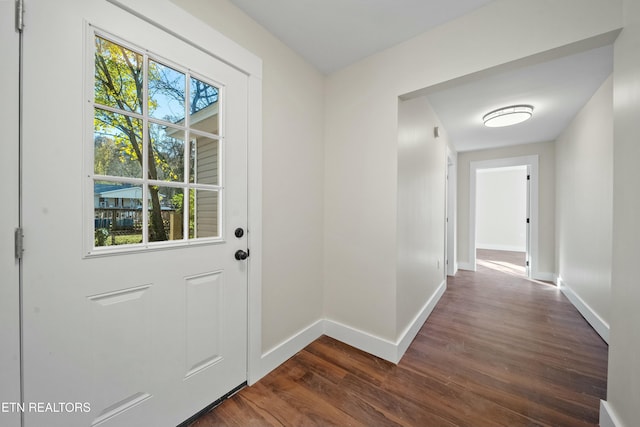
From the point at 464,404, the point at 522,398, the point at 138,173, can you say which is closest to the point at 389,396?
the point at 464,404

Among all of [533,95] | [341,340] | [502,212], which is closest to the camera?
[341,340]

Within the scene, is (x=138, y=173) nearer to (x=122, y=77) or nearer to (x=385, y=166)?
(x=122, y=77)

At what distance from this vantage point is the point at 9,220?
791mm

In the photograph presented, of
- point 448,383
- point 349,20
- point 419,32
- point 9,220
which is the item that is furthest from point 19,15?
point 448,383

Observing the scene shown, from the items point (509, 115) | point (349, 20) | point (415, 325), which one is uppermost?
point (349, 20)

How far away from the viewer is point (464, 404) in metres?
1.39

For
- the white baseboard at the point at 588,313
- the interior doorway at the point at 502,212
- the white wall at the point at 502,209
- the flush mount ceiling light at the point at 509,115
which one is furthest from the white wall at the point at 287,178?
the white wall at the point at 502,209

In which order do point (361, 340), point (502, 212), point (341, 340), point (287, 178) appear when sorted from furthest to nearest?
point (502, 212) < point (341, 340) < point (361, 340) < point (287, 178)

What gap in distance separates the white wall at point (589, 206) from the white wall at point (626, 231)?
58.3 inches

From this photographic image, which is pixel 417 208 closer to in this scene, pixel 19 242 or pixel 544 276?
pixel 19 242

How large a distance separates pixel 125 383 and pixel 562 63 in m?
3.55

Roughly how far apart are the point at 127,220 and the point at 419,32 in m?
2.10

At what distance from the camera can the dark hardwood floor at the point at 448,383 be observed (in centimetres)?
130

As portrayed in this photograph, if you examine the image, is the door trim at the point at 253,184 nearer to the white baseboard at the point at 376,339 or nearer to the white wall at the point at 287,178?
the white wall at the point at 287,178
